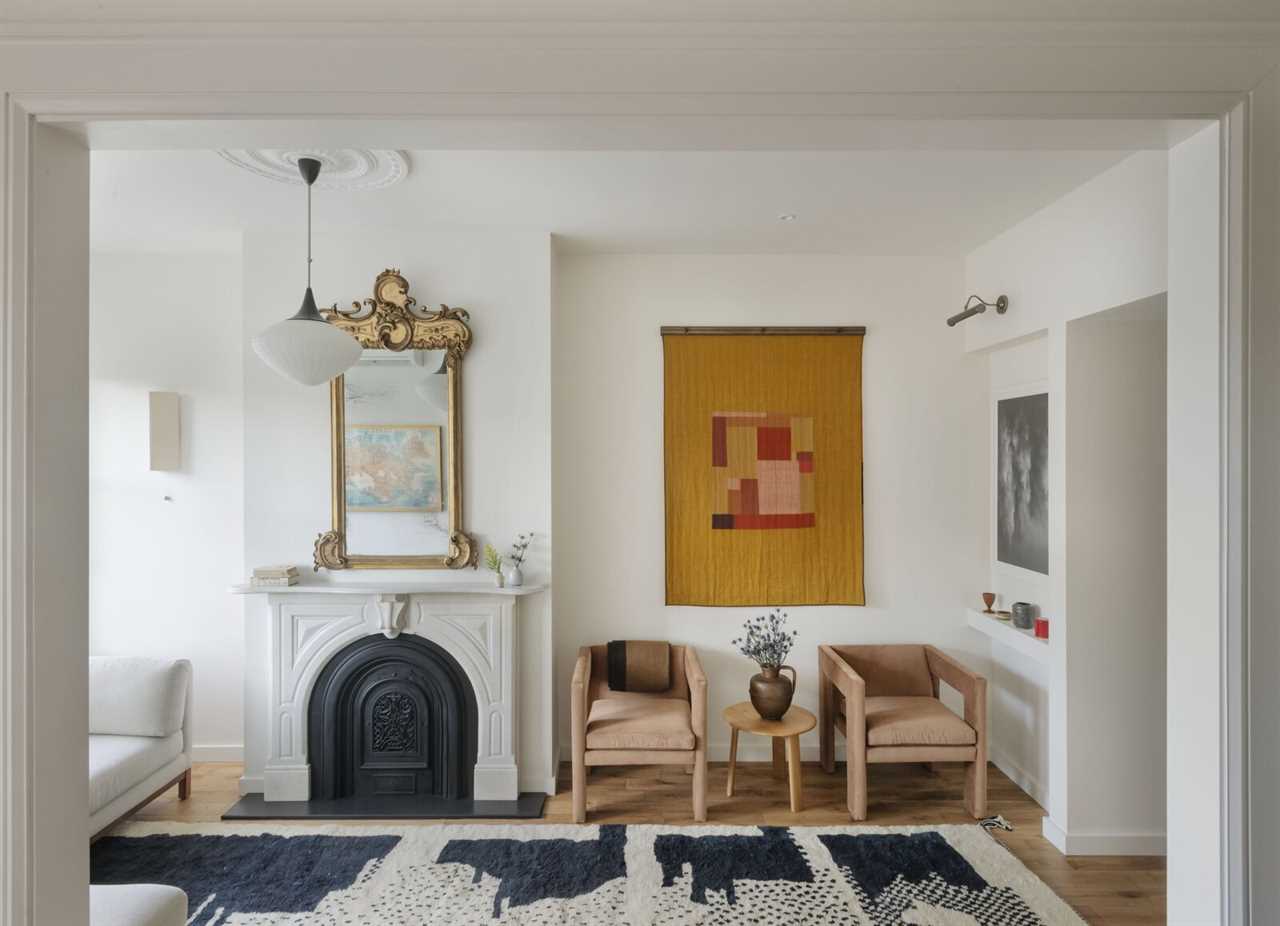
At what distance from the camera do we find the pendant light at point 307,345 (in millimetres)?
2463

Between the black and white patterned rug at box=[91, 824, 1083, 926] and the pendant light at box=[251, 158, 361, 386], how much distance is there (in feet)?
6.21

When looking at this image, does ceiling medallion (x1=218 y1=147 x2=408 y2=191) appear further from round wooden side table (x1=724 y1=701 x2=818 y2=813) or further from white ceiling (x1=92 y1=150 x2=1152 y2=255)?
round wooden side table (x1=724 y1=701 x2=818 y2=813)

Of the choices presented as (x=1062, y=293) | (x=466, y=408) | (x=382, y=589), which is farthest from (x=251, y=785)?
(x=1062, y=293)

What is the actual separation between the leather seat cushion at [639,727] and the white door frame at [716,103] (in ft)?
7.12

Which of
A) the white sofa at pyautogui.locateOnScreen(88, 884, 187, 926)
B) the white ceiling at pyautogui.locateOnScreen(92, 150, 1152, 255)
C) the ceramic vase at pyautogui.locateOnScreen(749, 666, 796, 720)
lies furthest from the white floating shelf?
the white sofa at pyautogui.locateOnScreen(88, 884, 187, 926)

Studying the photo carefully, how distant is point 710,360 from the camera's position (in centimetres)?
379

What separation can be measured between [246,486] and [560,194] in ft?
6.74

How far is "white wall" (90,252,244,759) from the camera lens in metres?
3.72

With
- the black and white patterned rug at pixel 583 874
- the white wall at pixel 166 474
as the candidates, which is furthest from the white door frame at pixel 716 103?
the white wall at pixel 166 474

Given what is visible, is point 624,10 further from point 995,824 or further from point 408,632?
point 995,824

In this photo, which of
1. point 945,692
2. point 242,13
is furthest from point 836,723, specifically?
point 242,13

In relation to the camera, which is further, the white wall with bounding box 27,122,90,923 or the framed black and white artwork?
the framed black and white artwork

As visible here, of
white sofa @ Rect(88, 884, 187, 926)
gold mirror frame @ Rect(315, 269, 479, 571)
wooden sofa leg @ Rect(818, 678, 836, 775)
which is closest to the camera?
white sofa @ Rect(88, 884, 187, 926)

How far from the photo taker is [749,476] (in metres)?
3.79
